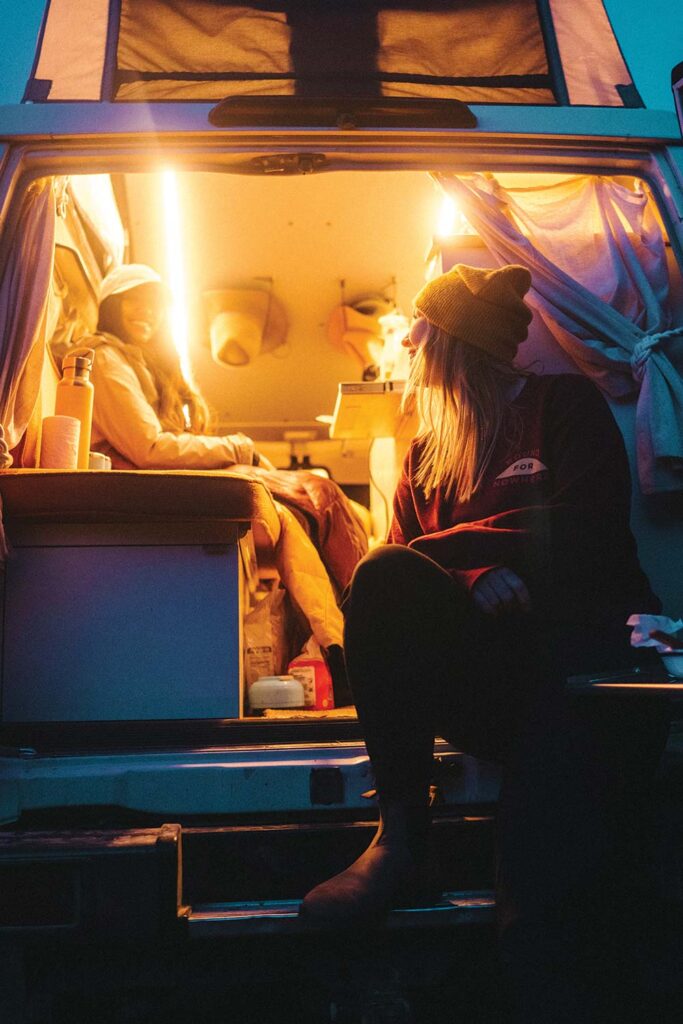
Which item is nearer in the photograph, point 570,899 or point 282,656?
point 570,899

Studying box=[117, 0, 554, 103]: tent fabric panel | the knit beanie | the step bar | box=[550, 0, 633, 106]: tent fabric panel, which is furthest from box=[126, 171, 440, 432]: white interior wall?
the step bar

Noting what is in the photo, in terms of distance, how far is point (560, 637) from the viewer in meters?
1.63

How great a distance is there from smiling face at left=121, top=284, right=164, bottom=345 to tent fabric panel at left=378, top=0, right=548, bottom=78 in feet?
6.14

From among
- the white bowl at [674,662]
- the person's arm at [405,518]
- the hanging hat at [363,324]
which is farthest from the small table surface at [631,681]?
the hanging hat at [363,324]

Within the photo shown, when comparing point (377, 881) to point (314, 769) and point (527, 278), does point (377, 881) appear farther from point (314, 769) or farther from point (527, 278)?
point (527, 278)

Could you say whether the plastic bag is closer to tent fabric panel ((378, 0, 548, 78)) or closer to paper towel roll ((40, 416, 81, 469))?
paper towel roll ((40, 416, 81, 469))

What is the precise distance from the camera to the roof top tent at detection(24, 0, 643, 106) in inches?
87.7

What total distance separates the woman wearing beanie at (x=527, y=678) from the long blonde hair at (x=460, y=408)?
0.02 metres

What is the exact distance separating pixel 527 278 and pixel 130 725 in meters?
1.51

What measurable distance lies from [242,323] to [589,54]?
3.05 metres

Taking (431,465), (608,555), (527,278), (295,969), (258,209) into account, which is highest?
(258,209)

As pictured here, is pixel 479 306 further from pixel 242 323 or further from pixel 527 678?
pixel 242 323

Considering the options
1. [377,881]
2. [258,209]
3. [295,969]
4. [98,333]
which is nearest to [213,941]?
[295,969]

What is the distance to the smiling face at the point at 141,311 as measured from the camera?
3.84 m
